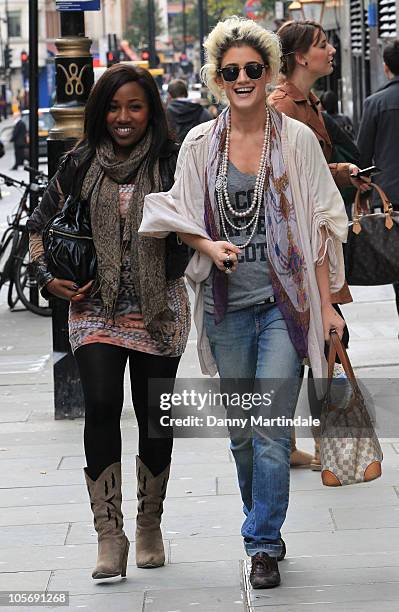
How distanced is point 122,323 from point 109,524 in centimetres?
67

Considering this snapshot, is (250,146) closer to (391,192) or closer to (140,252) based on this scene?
(140,252)

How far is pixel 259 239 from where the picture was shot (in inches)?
193

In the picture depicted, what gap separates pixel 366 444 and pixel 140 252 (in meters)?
0.98

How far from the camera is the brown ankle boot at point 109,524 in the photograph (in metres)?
5.02

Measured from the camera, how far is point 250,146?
4984 mm

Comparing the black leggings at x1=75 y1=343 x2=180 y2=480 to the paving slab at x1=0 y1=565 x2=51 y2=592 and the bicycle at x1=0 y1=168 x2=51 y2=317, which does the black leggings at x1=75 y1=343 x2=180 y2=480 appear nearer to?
the paving slab at x1=0 y1=565 x2=51 y2=592

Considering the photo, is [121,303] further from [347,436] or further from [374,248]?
[374,248]

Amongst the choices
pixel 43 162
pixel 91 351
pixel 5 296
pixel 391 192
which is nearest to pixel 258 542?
pixel 91 351

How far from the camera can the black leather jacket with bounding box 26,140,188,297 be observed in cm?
517

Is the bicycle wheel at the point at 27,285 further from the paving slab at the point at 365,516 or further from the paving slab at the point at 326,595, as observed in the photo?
the paving slab at the point at 326,595

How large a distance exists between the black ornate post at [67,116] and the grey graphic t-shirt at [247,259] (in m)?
3.16

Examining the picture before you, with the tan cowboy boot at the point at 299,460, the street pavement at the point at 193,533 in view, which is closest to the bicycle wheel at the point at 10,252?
the street pavement at the point at 193,533

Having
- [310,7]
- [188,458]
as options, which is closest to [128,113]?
[188,458]

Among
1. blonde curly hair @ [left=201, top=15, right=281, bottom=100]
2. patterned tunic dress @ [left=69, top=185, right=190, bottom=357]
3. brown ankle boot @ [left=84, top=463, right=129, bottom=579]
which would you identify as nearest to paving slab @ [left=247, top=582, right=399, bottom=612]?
brown ankle boot @ [left=84, top=463, right=129, bottom=579]
